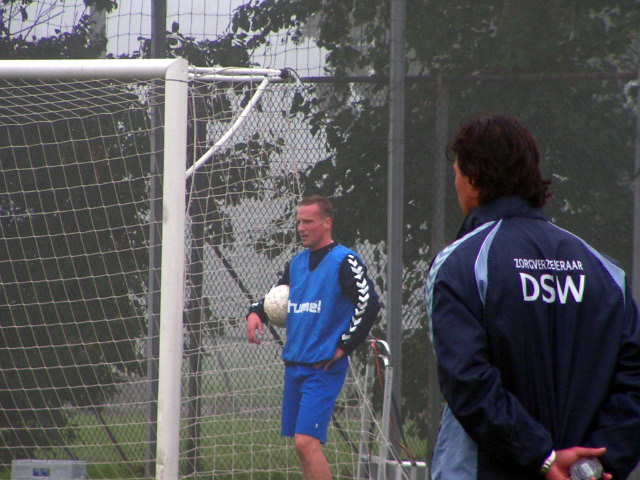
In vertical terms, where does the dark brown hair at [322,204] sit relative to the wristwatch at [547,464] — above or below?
above

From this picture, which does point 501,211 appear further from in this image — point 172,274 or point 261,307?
point 261,307

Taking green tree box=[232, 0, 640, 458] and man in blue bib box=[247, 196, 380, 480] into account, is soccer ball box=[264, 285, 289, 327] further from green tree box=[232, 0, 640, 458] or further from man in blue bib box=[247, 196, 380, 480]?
green tree box=[232, 0, 640, 458]

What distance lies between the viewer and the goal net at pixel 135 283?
17.6 ft

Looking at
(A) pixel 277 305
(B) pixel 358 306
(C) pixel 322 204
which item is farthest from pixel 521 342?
(A) pixel 277 305

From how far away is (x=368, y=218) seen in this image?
5641 millimetres

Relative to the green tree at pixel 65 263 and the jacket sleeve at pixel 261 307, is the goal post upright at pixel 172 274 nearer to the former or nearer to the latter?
the jacket sleeve at pixel 261 307

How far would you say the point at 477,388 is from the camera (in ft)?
4.98

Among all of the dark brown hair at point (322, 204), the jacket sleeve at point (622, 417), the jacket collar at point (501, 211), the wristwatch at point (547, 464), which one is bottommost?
the wristwatch at point (547, 464)

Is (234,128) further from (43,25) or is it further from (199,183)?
(43,25)

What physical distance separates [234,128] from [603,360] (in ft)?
9.55

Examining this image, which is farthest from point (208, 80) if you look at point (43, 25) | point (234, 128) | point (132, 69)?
point (43, 25)

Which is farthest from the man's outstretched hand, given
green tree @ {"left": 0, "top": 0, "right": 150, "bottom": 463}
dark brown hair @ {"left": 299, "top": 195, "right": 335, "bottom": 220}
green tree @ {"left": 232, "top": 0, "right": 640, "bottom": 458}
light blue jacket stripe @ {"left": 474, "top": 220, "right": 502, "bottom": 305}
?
green tree @ {"left": 0, "top": 0, "right": 150, "bottom": 463}

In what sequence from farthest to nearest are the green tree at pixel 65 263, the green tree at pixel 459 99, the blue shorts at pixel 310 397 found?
the green tree at pixel 65 263
the green tree at pixel 459 99
the blue shorts at pixel 310 397

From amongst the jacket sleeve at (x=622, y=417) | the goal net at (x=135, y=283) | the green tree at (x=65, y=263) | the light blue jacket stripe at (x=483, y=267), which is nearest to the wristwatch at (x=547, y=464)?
the jacket sleeve at (x=622, y=417)
